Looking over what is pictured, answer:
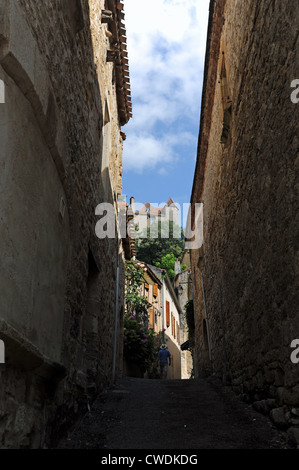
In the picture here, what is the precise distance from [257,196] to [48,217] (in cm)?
234

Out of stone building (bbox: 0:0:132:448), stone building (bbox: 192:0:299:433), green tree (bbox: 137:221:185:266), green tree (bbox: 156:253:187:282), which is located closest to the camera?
stone building (bbox: 0:0:132:448)

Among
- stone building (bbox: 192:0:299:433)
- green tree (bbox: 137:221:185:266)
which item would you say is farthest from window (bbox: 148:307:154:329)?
green tree (bbox: 137:221:185:266)

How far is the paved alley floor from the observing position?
374 centimetres

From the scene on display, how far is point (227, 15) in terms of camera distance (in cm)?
657

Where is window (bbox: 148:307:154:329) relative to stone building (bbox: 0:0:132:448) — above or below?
above

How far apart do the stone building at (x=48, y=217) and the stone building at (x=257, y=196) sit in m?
1.90

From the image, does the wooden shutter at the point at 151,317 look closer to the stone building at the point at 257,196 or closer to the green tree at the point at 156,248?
the stone building at the point at 257,196

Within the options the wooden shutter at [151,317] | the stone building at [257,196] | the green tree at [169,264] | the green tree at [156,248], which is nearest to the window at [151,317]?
the wooden shutter at [151,317]

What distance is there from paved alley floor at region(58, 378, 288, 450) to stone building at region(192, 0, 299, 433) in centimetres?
24

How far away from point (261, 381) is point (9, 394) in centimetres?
303

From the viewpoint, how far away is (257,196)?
4637mm

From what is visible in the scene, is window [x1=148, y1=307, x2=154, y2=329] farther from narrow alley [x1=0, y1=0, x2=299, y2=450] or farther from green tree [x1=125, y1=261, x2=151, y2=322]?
narrow alley [x1=0, y1=0, x2=299, y2=450]

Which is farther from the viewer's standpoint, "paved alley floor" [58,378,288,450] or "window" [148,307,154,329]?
"window" [148,307,154,329]
